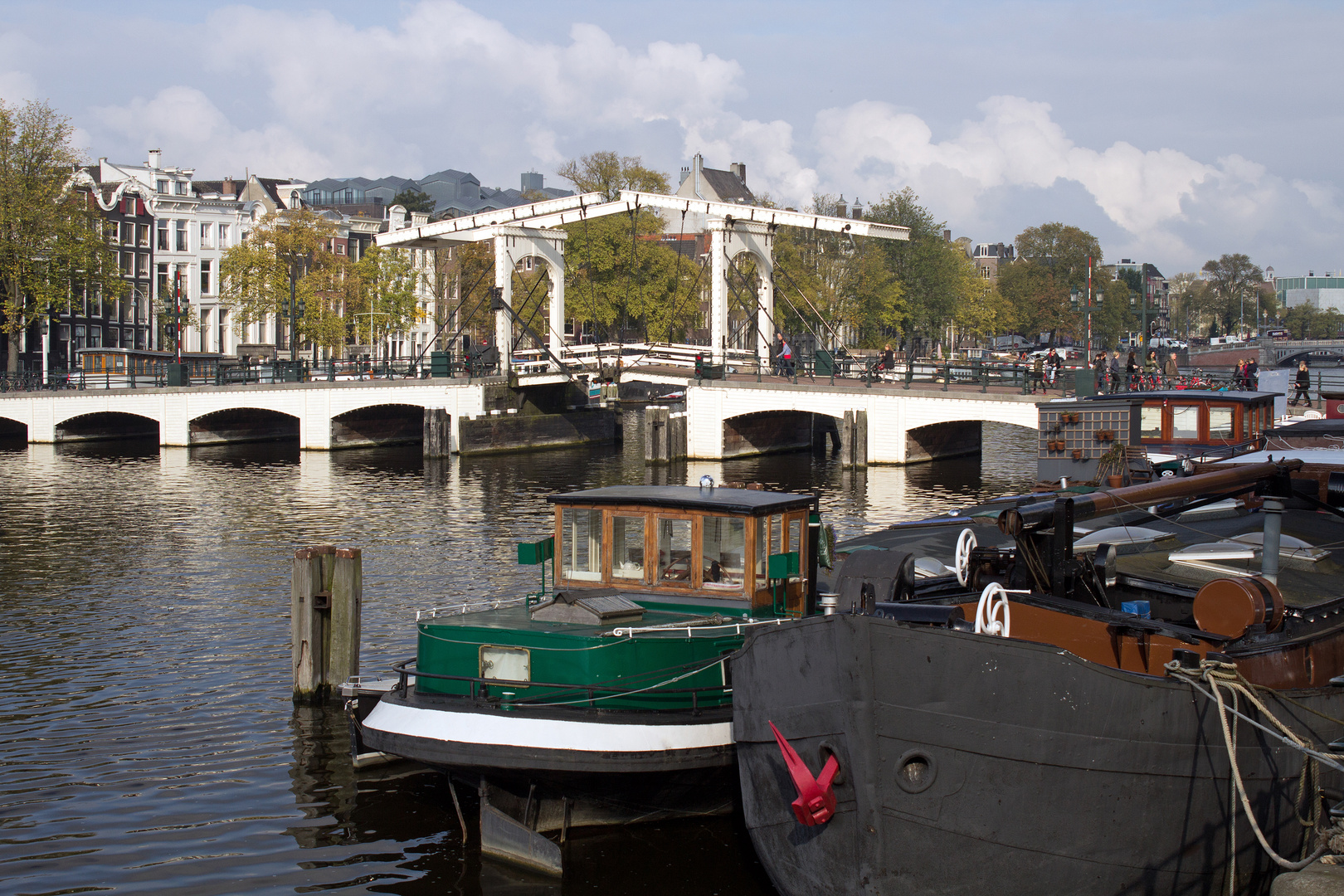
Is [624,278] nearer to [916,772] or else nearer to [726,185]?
[726,185]

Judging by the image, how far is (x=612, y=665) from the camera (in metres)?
9.98

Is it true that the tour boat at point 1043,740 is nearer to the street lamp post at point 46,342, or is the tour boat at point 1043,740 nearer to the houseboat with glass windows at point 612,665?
the houseboat with glass windows at point 612,665

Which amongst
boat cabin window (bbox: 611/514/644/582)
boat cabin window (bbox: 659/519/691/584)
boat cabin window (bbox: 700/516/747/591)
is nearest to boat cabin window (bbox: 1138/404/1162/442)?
boat cabin window (bbox: 700/516/747/591)

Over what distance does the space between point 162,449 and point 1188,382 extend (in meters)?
37.1

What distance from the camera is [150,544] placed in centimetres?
2505

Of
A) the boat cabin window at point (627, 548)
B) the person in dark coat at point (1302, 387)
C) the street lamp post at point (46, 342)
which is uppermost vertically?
the street lamp post at point (46, 342)

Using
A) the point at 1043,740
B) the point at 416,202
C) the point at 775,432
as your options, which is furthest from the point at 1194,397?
the point at 416,202

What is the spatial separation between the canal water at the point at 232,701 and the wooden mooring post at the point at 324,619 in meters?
0.39

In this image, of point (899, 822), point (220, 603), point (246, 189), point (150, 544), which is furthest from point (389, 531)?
point (246, 189)

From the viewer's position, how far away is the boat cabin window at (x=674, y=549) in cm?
1127

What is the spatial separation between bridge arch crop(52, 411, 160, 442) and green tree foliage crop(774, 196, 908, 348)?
3125 cm

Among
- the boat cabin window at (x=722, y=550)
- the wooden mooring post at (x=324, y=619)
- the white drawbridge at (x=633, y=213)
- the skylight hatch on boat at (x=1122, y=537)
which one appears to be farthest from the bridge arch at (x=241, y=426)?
the skylight hatch on boat at (x=1122, y=537)

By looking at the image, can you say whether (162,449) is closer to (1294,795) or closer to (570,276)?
(570,276)

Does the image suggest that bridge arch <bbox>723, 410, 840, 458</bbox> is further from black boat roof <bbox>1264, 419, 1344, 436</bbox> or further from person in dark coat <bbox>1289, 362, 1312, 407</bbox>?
black boat roof <bbox>1264, 419, 1344, 436</bbox>
